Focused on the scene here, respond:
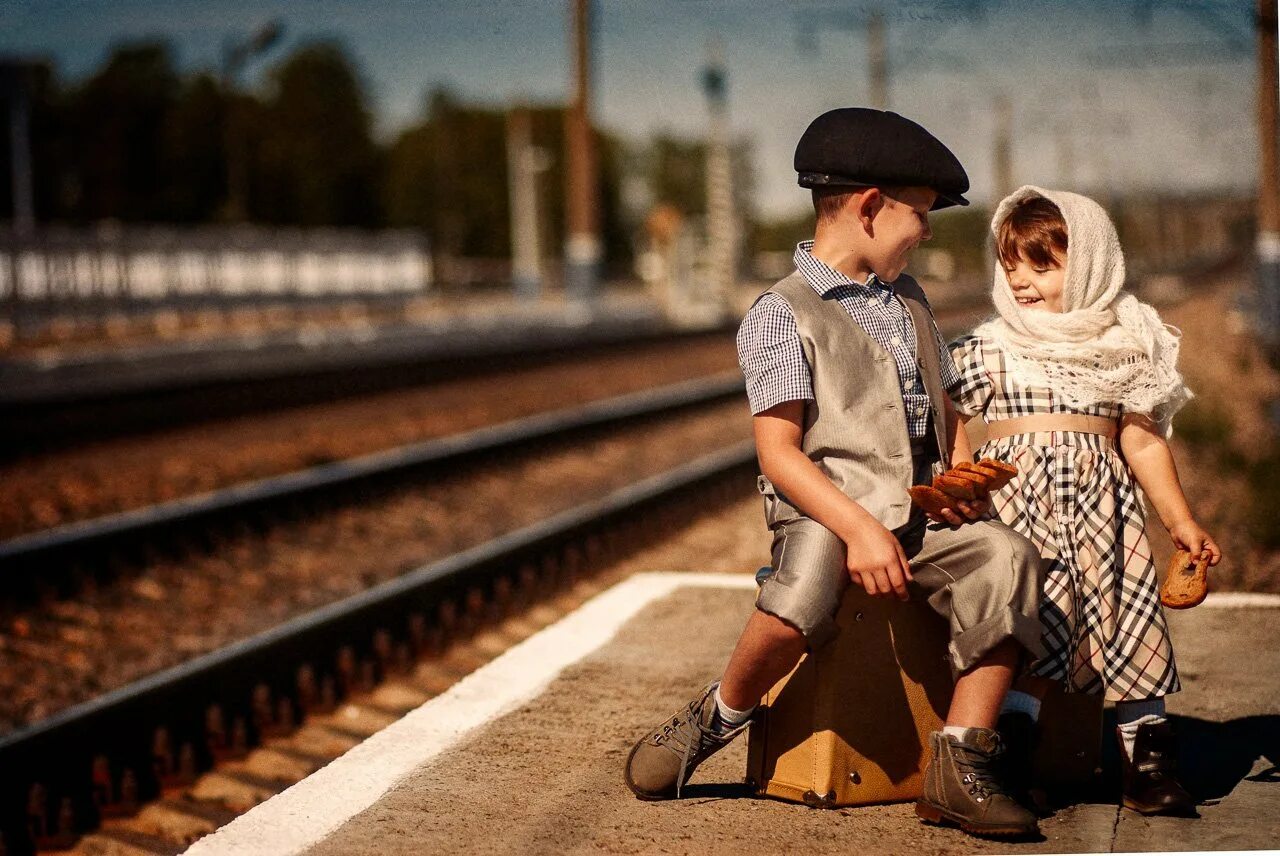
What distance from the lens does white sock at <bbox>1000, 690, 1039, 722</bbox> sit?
126 inches

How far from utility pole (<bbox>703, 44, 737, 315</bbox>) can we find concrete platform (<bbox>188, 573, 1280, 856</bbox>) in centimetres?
2937

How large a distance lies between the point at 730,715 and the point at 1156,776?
2.84 ft

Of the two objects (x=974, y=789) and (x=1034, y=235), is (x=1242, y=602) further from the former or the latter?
(x=974, y=789)

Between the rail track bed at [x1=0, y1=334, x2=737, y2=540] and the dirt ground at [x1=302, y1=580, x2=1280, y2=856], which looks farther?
the rail track bed at [x1=0, y1=334, x2=737, y2=540]

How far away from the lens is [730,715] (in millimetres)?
3139

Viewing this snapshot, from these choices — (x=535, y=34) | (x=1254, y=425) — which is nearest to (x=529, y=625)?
(x=535, y=34)

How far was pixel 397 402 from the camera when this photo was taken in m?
15.8

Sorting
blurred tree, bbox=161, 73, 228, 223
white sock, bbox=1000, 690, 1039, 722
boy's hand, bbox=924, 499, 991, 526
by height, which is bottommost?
white sock, bbox=1000, 690, 1039, 722

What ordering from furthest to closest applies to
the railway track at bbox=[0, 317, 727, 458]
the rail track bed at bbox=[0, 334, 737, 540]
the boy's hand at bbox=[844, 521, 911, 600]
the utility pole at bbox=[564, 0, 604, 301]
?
1. the utility pole at bbox=[564, 0, 604, 301]
2. the railway track at bbox=[0, 317, 727, 458]
3. the rail track bed at bbox=[0, 334, 737, 540]
4. the boy's hand at bbox=[844, 521, 911, 600]

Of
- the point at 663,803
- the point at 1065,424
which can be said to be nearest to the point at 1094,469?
the point at 1065,424

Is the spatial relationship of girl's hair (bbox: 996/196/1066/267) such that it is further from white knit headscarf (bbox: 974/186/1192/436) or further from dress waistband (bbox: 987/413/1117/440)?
dress waistband (bbox: 987/413/1117/440)

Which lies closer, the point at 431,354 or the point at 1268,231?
the point at 1268,231

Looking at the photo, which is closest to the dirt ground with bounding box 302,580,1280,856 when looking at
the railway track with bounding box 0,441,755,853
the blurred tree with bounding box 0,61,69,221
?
the railway track with bounding box 0,441,755,853

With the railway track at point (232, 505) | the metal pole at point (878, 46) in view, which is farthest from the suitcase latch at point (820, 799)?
the railway track at point (232, 505)
